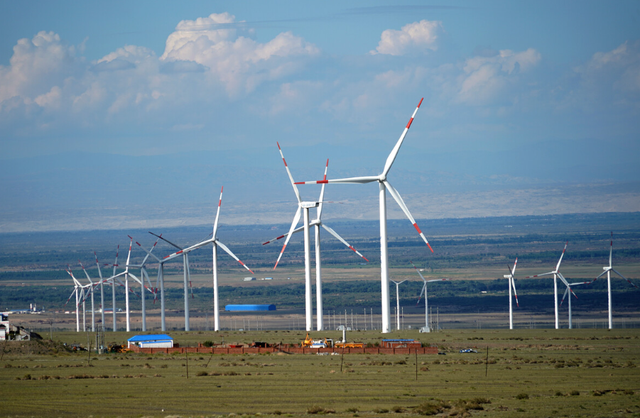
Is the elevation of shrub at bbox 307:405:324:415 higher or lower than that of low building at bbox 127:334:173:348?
lower

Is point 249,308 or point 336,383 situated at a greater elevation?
point 249,308

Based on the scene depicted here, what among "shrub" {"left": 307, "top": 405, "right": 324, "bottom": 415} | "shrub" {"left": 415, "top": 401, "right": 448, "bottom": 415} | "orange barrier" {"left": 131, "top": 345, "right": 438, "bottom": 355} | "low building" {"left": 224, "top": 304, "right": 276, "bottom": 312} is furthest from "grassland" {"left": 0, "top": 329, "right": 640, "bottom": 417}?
"low building" {"left": 224, "top": 304, "right": 276, "bottom": 312}

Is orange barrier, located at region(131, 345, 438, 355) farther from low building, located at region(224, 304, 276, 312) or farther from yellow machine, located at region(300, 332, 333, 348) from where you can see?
low building, located at region(224, 304, 276, 312)

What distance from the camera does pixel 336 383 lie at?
50.9 meters

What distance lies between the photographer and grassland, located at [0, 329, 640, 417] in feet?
135

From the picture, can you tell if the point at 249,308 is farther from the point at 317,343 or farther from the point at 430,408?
the point at 430,408

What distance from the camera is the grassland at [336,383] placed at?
41000 mm

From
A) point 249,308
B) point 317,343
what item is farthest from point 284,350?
point 249,308

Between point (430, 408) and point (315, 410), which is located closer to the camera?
point (430, 408)

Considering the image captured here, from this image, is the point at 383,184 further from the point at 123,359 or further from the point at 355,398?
the point at 355,398

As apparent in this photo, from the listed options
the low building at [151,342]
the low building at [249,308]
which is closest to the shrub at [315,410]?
the low building at [151,342]

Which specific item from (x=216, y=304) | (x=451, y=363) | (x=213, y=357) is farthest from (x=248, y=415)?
(x=216, y=304)

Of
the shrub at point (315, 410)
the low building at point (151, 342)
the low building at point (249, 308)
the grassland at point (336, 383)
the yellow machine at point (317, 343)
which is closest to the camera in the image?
A: the shrub at point (315, 410)

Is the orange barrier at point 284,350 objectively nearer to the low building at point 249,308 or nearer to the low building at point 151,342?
the low building at point 151,342
